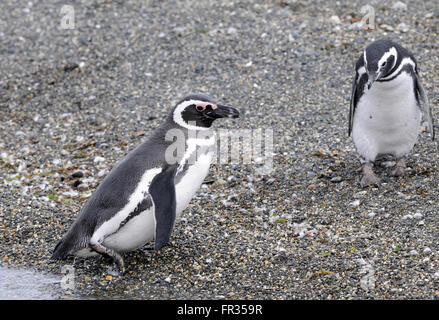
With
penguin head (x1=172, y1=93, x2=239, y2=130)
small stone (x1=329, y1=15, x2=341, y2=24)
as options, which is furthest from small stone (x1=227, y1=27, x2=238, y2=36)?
penguin head (x1=172, y1=93, x2=239, y2=130)

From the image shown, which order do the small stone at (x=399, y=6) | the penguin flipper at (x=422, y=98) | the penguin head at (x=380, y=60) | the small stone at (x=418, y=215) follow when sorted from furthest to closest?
the small stone at (x=399, y=6) → the penguin flipper at (x=422, y=98) → the penguin head at (x=380, y=60) → the small stone at (x=418, y=215)

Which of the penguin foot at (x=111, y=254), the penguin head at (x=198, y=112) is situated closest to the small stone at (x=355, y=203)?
the penguin head at (x=198, y=112)

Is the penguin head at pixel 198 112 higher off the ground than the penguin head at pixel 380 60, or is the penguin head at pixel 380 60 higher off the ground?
the penguin head at pixel 380 60

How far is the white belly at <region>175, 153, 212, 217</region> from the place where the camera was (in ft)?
15.1

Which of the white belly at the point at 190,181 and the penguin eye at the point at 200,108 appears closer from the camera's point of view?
the white belly at the point at 190,181

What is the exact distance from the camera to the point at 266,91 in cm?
745

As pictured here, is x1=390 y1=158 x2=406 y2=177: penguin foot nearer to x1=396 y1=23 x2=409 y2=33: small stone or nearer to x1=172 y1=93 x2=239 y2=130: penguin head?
x1=172 y1=93 x2=239 y2=130: penguin head

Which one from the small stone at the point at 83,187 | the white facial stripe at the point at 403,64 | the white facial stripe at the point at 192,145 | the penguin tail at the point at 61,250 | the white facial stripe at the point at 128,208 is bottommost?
the small stone at the point at 83,187

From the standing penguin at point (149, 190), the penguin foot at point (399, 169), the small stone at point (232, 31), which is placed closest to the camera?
the standing penguin at point (149, 190)

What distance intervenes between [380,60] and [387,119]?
0.63m

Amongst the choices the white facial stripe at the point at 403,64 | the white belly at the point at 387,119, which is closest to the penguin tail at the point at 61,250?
the white belly at the point at 387,119

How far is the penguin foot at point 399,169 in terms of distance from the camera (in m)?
5.80

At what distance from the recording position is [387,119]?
566cm

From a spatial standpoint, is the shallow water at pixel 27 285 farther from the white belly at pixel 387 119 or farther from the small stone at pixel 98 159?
the white belly at pixel 387 119
